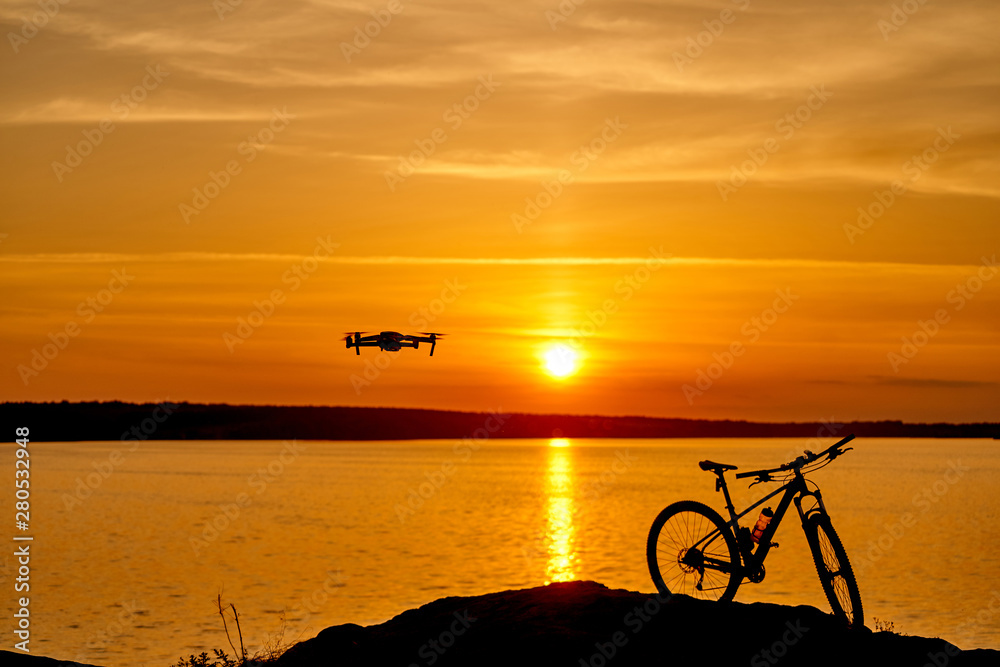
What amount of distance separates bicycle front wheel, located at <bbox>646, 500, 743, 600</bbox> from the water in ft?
55.7

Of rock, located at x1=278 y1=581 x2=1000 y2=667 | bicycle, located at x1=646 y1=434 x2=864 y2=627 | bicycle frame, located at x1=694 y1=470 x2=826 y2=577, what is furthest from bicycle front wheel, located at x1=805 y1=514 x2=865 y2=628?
rock, located at x1=278 y1=581 x2=1000 y2=667

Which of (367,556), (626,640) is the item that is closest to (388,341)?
(626,640)

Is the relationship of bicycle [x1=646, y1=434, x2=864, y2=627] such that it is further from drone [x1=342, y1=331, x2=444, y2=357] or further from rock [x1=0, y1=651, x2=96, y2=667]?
rock [x1=0, y1=651, x2=96, y2=667]

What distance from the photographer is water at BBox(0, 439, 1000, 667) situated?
108ft

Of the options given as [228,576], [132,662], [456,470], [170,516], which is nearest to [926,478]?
[456,470]

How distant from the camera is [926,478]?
5054 inches

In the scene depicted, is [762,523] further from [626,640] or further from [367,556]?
[367,556]

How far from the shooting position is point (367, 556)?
49.8 metres

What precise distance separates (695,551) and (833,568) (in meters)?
1.86

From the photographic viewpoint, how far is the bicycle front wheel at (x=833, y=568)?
13203 mm

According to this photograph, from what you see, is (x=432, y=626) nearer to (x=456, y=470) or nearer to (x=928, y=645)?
(x=928, y=645)

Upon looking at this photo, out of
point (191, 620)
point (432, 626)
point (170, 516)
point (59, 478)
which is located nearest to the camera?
point (432, 626)

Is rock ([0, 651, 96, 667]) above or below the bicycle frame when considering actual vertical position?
below

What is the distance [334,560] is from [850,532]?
32.9 meters
